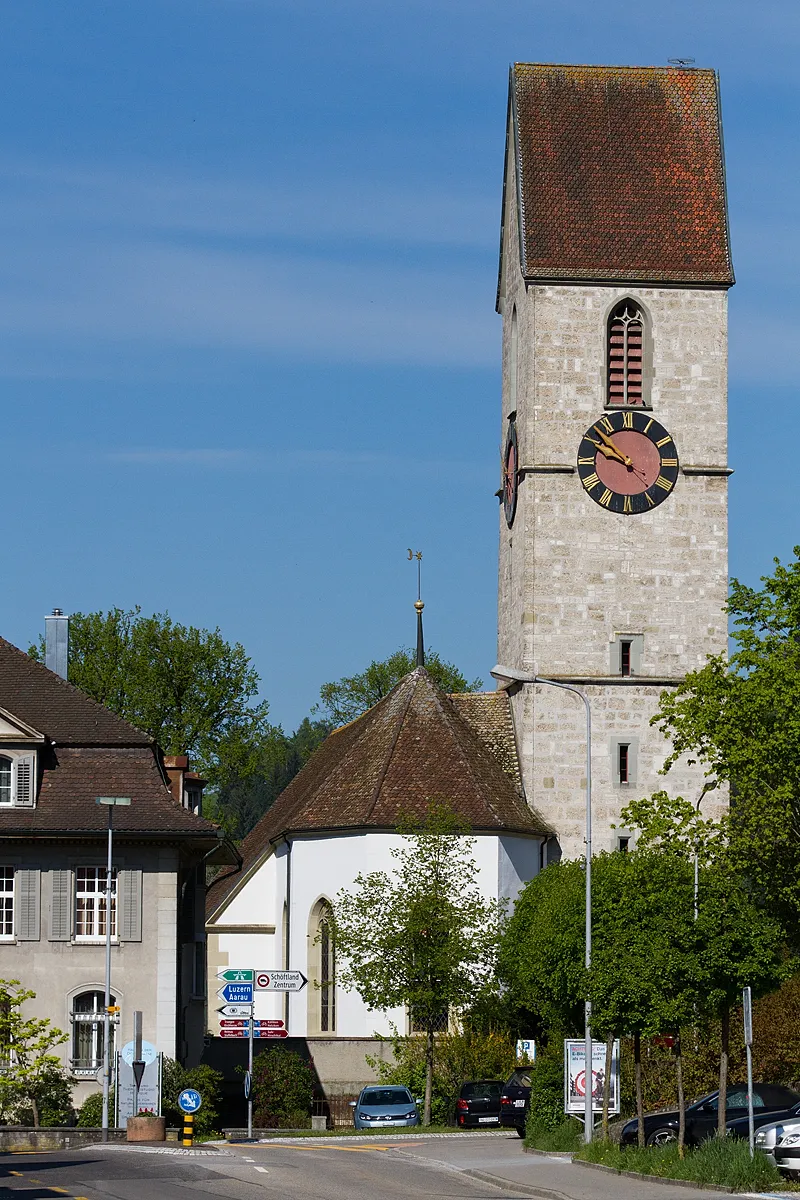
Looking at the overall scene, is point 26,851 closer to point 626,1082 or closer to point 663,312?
point 626,1082

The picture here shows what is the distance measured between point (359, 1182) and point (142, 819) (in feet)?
60.2

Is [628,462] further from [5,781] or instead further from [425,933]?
[5,781]

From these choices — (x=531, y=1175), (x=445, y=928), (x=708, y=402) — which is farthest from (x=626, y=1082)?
Result: (x=708, y=402)

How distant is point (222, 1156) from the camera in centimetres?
3328

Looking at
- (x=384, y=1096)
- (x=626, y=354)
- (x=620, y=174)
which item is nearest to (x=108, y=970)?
(x=384, y=1096)

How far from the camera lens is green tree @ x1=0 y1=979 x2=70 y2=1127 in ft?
135

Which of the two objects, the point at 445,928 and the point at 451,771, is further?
the point at 451,771

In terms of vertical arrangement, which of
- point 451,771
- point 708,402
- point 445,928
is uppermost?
point 708,402

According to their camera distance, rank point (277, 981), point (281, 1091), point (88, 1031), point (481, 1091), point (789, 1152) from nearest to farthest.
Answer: point (789, 1152) < point (277, 981) < point (88, 1031) < point (481, 1091) < point (281, 1091)

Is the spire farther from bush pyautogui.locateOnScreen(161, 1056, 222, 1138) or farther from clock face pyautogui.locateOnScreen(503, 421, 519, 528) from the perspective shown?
bush pyautogui.locateOnScreen(161, 1056, 222, 1138)

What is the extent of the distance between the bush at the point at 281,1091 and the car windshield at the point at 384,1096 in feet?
15.3

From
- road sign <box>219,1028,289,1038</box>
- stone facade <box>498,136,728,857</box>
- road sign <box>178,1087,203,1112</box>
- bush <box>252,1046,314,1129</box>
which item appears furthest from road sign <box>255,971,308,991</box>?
stone facade <box>498,136,728,857</box>

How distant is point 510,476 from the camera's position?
60000 millimetres

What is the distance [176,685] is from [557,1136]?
160ft
